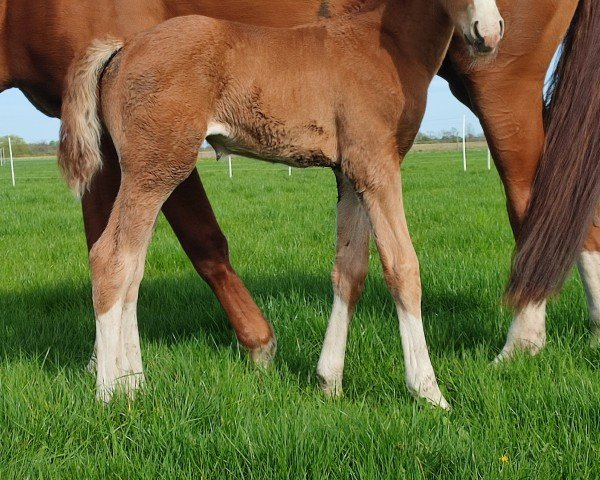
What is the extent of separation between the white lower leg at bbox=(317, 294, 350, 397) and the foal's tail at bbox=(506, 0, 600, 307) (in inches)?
35.5

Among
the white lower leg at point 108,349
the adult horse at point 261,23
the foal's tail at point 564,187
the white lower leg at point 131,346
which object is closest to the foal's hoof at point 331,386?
the adult horse at point 261,23

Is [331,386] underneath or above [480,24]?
underneath

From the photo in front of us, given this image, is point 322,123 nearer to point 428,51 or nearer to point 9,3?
point 428,51

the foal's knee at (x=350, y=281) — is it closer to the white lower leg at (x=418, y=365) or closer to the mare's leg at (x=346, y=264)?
the mare's leg at (x=346, y=264)

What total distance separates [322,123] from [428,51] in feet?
1.82

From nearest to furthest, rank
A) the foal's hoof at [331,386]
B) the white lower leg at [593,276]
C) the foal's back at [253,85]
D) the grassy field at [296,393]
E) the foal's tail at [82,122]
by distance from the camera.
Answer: the grassy field at [296,393] < the foal's back at [253,85] < the foal's tail at [82,122] < the foal's hoof at [331,386] < the white lower leg at [593,276]

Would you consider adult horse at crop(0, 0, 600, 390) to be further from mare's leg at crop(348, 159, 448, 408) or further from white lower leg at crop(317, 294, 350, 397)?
mare's leg at crop(348, 159, 448, 408)

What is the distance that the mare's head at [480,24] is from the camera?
2.42 m

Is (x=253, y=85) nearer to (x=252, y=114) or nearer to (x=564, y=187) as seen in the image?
(x=252, y=114)

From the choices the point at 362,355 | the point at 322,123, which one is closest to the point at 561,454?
the point at 362,355

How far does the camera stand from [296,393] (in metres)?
2.74

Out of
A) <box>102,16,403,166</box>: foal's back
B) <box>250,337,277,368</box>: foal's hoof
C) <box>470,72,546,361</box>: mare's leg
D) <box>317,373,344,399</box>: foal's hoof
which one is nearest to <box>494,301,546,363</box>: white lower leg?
<box>470,72,546,361</box>: mare's leg

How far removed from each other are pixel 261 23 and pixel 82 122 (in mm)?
1144

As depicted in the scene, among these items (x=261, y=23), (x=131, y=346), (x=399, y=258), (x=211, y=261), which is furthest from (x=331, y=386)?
(x=261, y=23)
